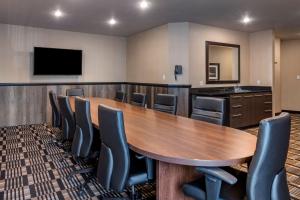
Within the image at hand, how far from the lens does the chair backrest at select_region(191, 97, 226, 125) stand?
8.58 feet

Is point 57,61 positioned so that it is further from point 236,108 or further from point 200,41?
point 236,108

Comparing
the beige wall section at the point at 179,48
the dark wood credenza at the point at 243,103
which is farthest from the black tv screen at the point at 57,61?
the dark wood credenza at the point at 243,103

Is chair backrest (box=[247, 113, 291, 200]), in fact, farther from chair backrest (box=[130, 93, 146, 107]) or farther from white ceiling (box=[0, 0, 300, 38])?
white ceiling (box=[0, 0, 300, 38])

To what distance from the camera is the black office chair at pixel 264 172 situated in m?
1.30

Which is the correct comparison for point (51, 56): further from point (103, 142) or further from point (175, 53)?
point (103, 142)

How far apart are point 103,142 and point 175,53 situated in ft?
13.5

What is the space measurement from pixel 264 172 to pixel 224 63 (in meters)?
5.92

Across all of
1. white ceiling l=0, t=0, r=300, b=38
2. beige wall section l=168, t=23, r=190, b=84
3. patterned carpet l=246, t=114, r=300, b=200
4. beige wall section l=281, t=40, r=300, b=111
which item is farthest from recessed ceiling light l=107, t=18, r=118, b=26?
beige wall section l=281, t=40, r=300, b=111

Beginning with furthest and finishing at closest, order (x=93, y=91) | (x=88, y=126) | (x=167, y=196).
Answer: (x=93, y=91) → (x=88, y=126) → (x=167, y=196)

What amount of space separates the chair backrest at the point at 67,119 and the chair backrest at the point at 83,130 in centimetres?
41

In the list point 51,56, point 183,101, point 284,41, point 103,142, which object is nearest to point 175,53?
point 183,101

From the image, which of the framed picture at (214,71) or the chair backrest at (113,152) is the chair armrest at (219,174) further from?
the framed picture at (214,71)

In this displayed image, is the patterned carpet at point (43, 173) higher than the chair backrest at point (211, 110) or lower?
lower

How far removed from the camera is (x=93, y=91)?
23.6 ft
